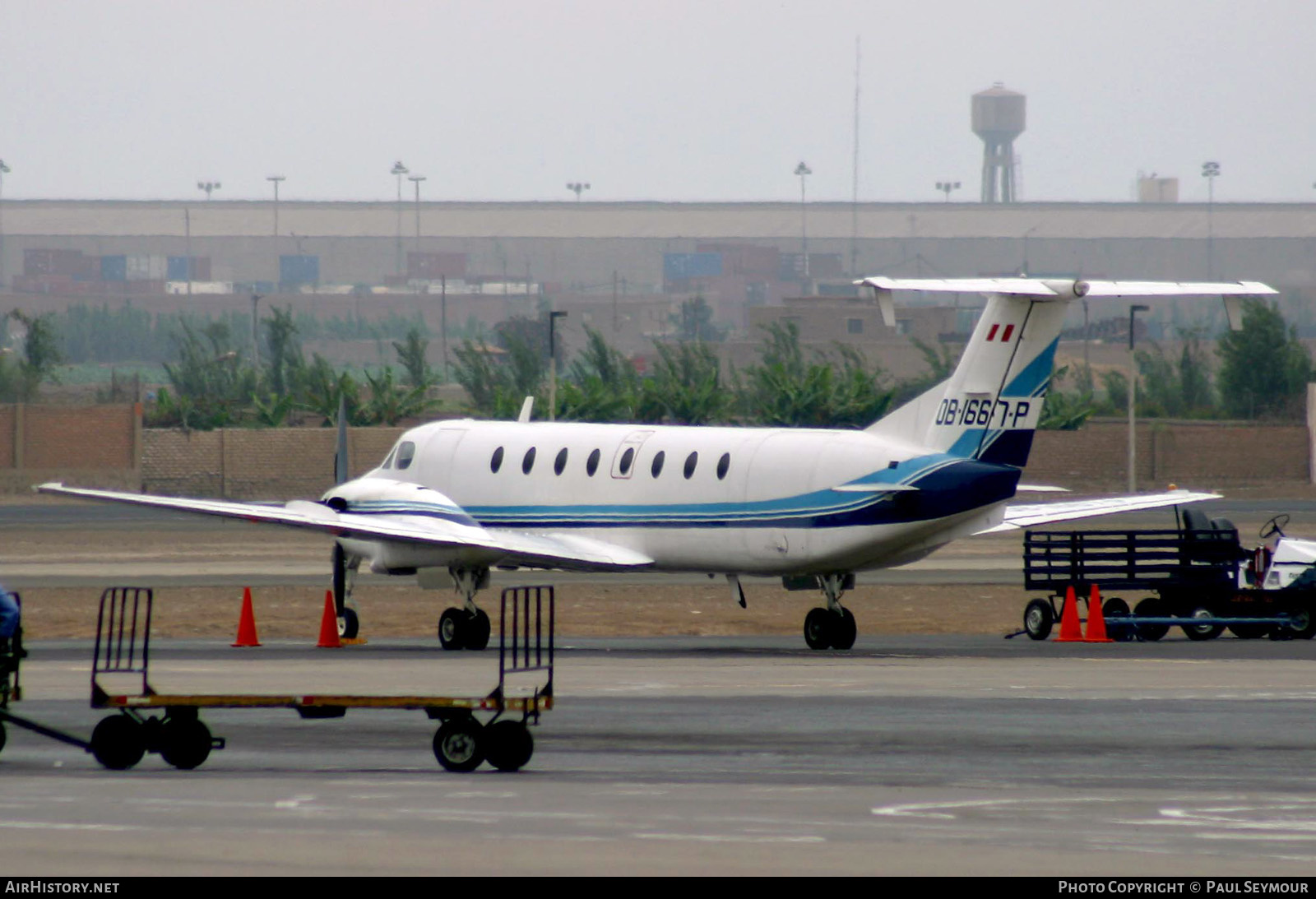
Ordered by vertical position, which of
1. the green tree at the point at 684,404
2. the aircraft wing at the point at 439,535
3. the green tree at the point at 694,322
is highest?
the green tree at the point at 694,322

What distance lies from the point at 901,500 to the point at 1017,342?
2389 mm

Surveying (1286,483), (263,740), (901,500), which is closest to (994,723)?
(263,740)

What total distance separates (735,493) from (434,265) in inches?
5434

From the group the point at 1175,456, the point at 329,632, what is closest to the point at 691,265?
the point at 1175,456

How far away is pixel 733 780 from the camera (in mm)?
14109

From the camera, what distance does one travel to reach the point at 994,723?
17453 mm

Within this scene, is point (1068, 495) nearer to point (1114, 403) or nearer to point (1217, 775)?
point (1114, 403)

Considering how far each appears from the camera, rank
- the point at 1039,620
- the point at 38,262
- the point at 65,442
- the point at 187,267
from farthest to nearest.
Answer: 1. the point at 187,267
2. the point at 38,262
3. the point at 65,442
4. the point at 1039,620

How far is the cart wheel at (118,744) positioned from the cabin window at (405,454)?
15.5 m

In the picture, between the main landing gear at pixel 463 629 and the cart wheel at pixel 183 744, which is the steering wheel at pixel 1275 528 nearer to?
the main landing gear at pixel 463 629

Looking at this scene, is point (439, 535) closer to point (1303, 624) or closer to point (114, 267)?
point (1303, 624)

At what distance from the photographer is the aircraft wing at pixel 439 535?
26.4 m

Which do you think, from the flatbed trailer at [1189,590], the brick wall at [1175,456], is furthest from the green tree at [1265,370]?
the flatbed trailer at [1189,590]
